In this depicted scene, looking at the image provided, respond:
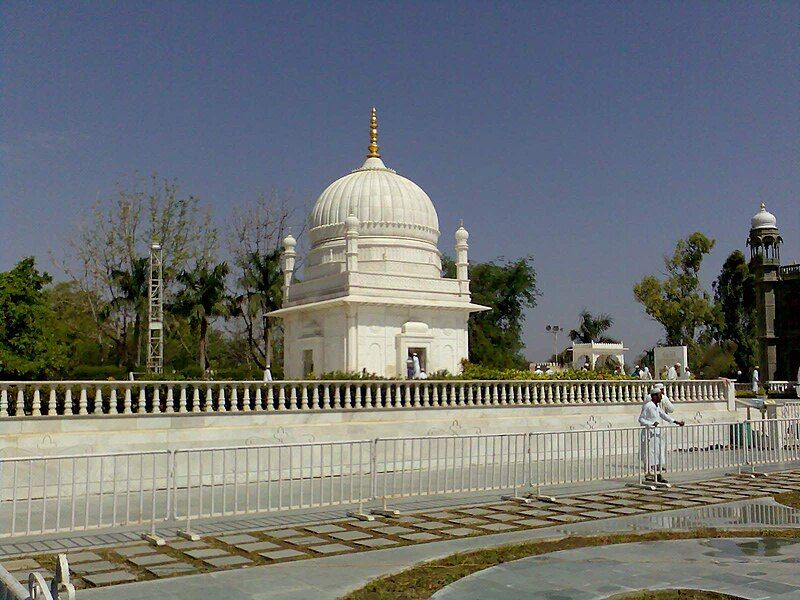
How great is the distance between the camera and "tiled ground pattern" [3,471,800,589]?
295 inches

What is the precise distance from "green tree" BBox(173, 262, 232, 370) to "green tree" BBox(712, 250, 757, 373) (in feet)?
117

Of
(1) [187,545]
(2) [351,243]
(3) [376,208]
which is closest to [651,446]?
(1) [187,545]

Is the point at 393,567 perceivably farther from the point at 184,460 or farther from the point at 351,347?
the point at 351,347

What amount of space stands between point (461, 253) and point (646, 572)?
798 inches

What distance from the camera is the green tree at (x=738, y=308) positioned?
55625 millimetres

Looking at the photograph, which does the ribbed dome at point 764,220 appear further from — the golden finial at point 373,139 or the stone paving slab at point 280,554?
the stone paving slab at point 280,554

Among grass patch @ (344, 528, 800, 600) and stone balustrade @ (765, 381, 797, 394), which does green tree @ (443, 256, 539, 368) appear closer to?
stone balustrade @ (765, 381, 797, 394)

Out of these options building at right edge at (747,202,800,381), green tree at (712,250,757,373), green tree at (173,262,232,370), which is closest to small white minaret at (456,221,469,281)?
green tree at (173,262,232,370)

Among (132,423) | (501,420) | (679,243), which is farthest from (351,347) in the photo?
(679,243)

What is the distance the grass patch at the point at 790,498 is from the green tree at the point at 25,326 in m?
20.6

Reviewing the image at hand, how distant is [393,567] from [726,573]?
2930 millimetres

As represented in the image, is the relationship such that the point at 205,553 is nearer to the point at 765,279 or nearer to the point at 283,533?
the point at 283,533

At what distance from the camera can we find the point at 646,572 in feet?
23.1

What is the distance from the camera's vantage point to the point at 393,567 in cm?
739
